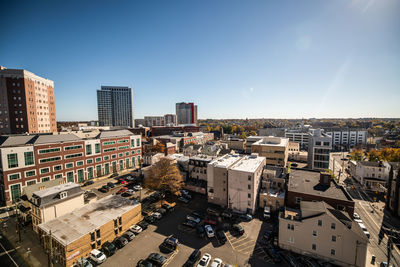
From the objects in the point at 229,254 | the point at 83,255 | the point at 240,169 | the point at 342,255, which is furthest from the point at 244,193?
the point at 83,255

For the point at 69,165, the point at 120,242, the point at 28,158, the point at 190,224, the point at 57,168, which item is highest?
the point at 28,158

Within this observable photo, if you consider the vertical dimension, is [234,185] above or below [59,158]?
below

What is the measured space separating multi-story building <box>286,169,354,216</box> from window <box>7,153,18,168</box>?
209 feet

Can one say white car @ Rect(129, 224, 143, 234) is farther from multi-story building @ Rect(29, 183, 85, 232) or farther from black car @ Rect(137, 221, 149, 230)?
multi-story building @ Rect(29, 183, 85, 232)

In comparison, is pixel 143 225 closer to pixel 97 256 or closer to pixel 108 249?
pixel 108 249

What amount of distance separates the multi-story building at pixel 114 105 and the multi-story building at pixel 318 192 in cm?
19376

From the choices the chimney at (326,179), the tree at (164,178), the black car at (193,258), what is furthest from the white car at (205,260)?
the chimney at (326,179)

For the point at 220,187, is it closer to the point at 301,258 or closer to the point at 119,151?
the point at 301,258

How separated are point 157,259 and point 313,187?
33.0m

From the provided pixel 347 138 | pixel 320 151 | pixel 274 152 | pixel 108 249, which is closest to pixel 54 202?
pixel 108 249

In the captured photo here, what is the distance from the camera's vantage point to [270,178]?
140 feet

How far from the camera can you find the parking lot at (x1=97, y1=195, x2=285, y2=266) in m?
24.3

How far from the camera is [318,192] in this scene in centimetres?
3356

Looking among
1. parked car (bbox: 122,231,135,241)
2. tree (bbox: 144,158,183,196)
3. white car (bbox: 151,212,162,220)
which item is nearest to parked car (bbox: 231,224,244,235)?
white car (bbox: 151,212,162,220)
